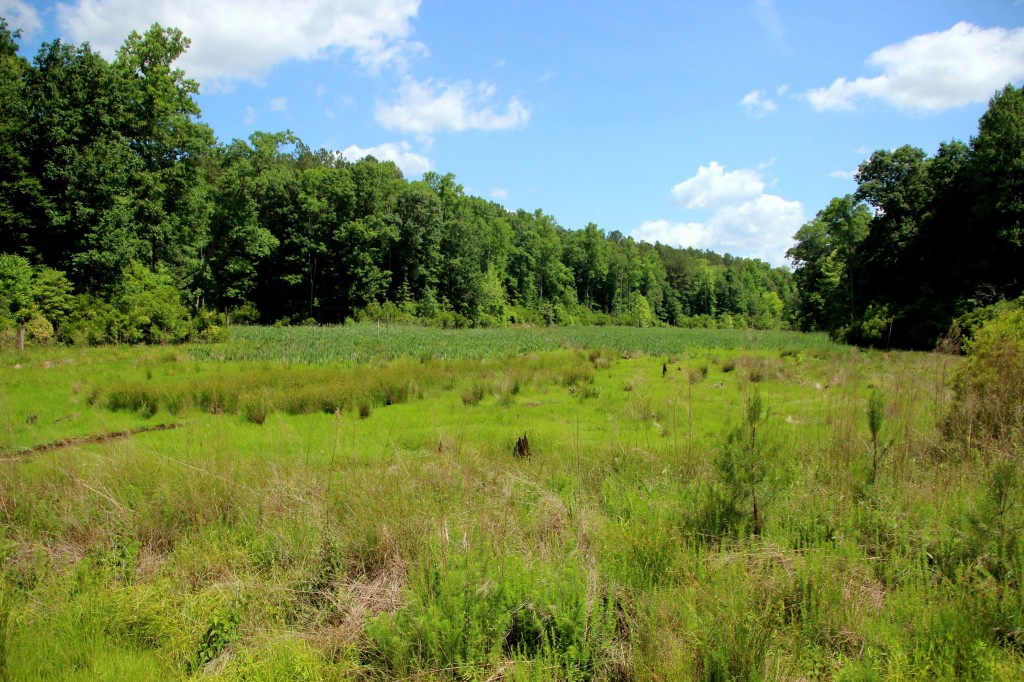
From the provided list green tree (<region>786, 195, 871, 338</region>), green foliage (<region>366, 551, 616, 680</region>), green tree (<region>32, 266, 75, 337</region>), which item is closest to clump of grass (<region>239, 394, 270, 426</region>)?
green foliage (<region>366, 551, 616, 680</region>)

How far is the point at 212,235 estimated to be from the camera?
5466 centimetres

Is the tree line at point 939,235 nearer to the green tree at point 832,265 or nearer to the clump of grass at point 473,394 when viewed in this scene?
the green tree at point 832,265

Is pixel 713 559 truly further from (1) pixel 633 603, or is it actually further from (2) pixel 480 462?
(2) pixel 480 462

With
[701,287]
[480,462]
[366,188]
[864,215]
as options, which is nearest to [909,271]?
[864,215]

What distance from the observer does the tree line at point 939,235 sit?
29.5 meters

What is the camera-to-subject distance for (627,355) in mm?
26609

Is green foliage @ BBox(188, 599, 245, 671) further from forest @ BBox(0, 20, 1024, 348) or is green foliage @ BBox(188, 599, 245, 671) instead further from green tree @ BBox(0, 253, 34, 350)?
green tree @ BBox(0, 253, 34, 350)

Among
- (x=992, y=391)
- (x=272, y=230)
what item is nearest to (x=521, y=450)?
(x=992, y=391)

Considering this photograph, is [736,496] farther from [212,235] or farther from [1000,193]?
[212,235]

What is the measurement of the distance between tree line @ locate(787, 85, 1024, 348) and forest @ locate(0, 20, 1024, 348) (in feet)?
0.42

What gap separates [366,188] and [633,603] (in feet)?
211

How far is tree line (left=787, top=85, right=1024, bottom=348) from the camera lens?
29531 mm

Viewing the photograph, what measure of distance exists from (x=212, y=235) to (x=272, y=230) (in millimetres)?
7270

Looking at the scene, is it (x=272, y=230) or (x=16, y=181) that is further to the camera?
(x=272, y=230)
